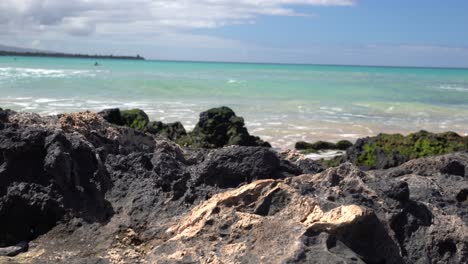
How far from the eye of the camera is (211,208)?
3.12m

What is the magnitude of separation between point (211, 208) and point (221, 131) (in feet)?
29.7

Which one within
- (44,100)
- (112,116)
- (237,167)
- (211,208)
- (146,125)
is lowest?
(44,100)

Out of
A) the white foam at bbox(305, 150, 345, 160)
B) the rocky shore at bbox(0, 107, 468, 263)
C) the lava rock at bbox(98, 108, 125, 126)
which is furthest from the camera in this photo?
the white foam at bbox(305, 150, 345, 160)

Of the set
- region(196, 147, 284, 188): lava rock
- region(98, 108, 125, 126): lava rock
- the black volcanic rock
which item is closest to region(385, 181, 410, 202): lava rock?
region(196, 147, 284, 188): lava rock

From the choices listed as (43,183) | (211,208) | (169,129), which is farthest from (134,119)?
(211,208)

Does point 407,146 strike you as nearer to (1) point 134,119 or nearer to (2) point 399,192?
(1) point 134,119

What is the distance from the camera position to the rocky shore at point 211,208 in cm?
285

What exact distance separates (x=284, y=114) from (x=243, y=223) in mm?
18014

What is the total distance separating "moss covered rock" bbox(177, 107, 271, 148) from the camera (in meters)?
11.6

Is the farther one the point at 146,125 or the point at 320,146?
the point at 320,146

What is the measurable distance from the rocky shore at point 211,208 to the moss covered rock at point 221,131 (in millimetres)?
7332

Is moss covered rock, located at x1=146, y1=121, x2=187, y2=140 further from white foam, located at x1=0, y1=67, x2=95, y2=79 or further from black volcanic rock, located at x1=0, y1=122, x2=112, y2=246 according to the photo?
white foam, located at x1=0, y1=67, x2=95, y2=79

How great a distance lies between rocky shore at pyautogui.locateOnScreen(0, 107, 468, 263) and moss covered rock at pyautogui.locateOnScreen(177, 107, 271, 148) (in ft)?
24.1

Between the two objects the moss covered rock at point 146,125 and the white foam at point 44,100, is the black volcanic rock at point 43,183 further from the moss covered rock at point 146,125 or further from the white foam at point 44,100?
the white foam at point 44,100
